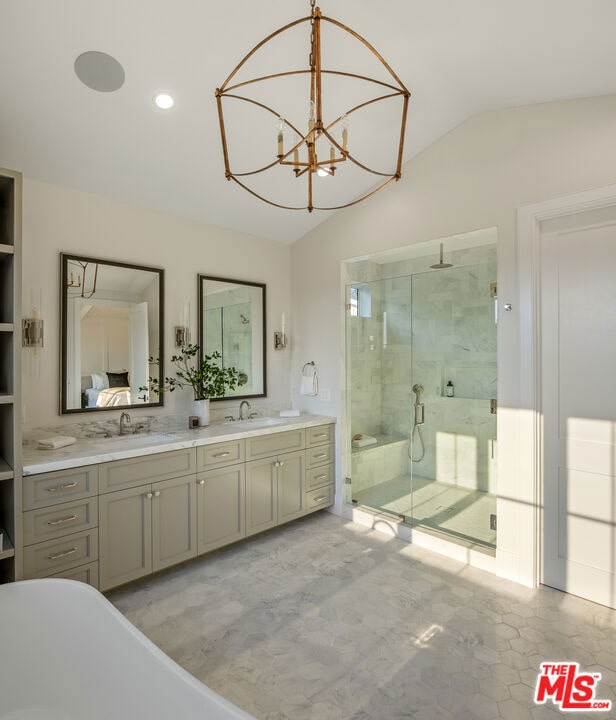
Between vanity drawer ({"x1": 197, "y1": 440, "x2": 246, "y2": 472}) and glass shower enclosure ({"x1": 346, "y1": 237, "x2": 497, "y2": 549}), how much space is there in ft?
3.86

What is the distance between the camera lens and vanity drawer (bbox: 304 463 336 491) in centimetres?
368

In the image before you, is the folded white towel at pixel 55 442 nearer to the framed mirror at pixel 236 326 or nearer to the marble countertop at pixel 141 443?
the marble countertop at pixel 141 443

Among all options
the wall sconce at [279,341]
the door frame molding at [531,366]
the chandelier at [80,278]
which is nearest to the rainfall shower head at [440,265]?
the door frame molding at [531,366]

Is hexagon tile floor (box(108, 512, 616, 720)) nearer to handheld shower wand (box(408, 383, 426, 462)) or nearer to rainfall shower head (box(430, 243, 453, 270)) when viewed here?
handheld shower wand (box(408, 383, 426, 462))

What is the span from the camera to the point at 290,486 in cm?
351

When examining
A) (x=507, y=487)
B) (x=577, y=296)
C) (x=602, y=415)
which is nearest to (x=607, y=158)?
(x=577, y=296)

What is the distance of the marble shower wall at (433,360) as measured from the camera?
3.13m

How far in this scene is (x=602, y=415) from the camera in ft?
8.23

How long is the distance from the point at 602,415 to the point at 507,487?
72cm

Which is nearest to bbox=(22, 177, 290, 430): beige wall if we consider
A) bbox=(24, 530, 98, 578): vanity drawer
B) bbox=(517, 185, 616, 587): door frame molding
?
bbox=(24, 530, 98, 578): vanity drawer

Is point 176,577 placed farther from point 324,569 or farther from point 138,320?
point 138,320

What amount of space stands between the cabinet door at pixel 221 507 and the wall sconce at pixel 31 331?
1.33 m

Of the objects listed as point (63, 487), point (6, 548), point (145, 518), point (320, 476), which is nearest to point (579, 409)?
point (320, 476)
